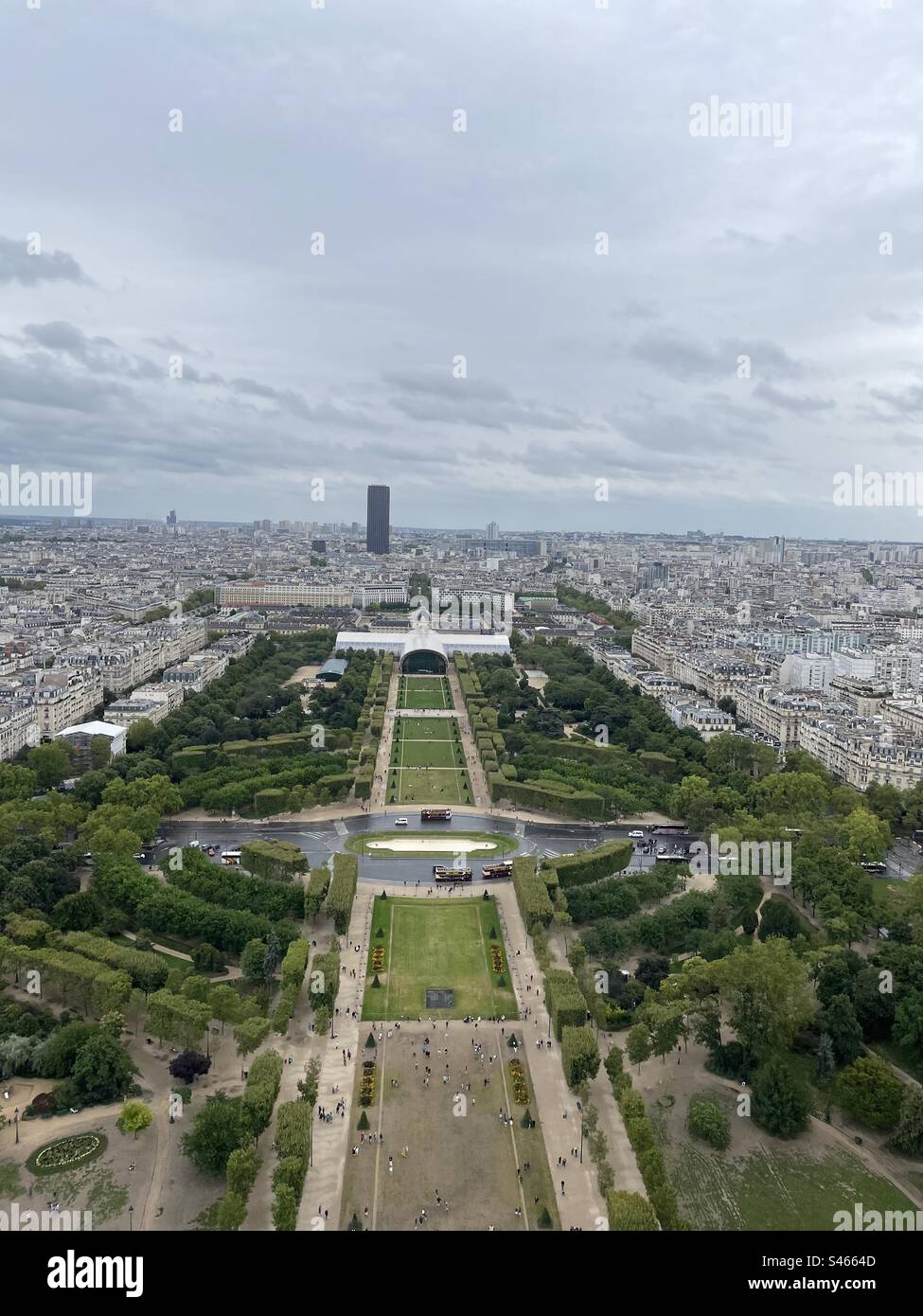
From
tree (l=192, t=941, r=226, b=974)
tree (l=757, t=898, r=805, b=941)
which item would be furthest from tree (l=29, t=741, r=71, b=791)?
tree (l=757, t=898, r=805, b=941)

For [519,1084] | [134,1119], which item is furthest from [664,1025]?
[134,1119]

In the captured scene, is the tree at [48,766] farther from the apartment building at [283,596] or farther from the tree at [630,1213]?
the apartment building at [283,596]

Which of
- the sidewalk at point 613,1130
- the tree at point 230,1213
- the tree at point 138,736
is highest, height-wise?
the tree at point 138,736

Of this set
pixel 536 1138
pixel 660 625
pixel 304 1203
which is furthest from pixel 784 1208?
pixel 660 625

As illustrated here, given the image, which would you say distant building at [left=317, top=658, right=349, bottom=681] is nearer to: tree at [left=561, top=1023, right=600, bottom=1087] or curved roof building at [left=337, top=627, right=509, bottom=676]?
curved roof building at [left=337, top=627, right=509, bottom=676]

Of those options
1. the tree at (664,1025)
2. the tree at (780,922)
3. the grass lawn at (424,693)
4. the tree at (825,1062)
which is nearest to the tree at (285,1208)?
the tree at (664,1025)

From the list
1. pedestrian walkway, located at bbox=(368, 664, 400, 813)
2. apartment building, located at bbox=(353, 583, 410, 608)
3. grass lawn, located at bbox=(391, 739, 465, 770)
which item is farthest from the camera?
apartment building, located at bbox=(353, 583, 410, 608)
